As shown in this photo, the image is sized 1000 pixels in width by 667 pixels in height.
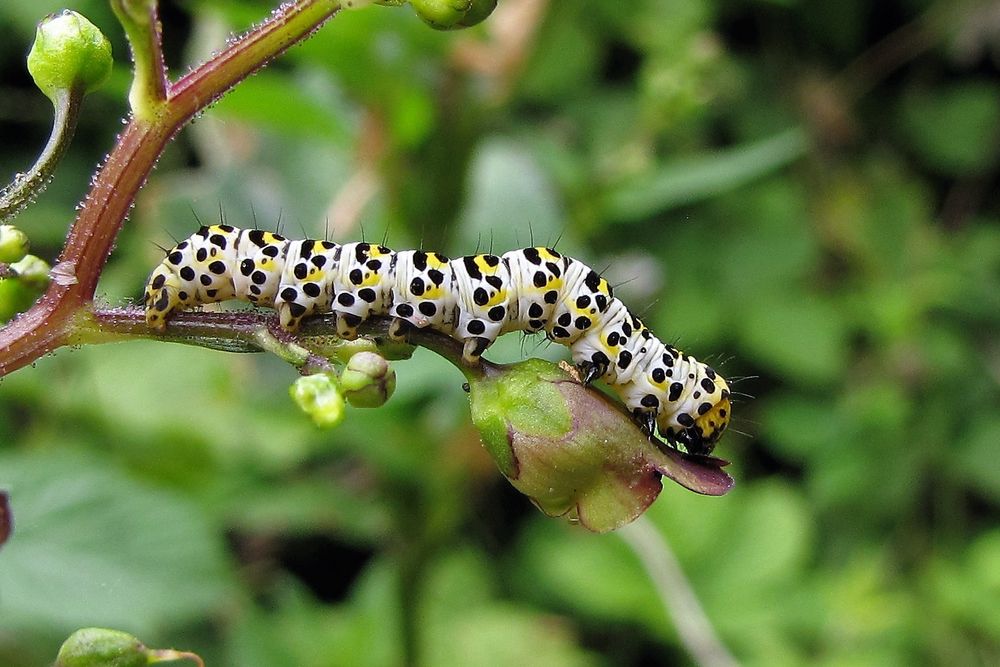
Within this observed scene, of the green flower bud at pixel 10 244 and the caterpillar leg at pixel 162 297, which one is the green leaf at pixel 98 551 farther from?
the green flower bud at pixel 10 244

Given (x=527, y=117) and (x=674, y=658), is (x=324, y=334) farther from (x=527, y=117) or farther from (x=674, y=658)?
(x=527, y=117)

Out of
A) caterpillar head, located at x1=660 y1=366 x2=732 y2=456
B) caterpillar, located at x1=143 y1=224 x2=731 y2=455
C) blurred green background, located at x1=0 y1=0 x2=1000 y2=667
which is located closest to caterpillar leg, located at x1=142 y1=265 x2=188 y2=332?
caterpillar, located at x1=143 y1=224 x2=731 y2=455

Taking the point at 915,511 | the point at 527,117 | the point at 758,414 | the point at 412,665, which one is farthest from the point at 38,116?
the point at 915,511

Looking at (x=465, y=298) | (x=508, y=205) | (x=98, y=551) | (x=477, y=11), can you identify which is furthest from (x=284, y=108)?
(x=477, y=11)

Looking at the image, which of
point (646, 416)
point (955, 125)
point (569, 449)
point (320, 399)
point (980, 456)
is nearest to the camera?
point (320, 399)

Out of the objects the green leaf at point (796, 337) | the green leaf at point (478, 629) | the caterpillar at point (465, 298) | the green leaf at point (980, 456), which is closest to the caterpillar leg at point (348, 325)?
the caterpillar at point (465, 298)

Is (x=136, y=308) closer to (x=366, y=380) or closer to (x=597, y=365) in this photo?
(x=366, y=380)

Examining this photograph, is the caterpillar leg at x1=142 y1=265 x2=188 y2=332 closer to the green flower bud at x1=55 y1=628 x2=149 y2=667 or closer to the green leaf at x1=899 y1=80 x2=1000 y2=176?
the green flower bud at x1=55 y1=628 x2=149 y2=667
